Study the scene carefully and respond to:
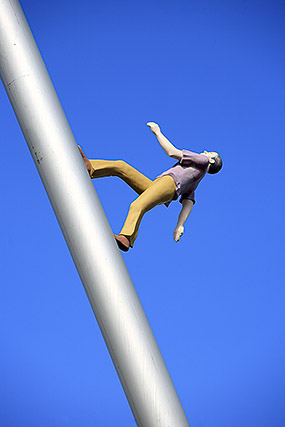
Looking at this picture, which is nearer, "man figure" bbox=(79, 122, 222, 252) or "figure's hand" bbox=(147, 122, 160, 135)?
"man figure" bbox=(79, 122, 222, 252)

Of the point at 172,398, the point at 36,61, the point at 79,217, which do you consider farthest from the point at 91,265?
the point at 36,61

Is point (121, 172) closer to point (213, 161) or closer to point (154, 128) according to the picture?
point (154, 128)

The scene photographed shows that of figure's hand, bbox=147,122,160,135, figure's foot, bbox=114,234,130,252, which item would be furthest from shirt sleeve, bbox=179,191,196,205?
figure's foot, bbox=114,234,130,252

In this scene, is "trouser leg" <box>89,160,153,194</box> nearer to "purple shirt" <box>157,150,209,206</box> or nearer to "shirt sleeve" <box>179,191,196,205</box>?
"purple shirt" <box>157,150,209,206</box>

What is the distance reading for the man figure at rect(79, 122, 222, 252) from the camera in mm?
3736

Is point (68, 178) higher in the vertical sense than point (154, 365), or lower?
higher

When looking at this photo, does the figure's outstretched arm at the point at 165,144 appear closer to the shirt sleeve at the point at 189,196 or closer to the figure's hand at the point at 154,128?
the figure's hand at the point at 154,128

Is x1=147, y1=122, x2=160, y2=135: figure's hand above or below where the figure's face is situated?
above

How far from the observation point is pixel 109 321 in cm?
276

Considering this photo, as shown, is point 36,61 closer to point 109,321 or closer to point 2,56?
point 2,56

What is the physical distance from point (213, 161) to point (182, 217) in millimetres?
454

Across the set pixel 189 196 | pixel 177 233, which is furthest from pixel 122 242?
pixel 189 196

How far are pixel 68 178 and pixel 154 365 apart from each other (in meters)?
0.92

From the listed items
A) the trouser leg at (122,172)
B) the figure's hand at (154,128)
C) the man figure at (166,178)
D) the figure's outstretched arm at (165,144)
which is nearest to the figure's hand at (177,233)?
the man figure at (166,178)
